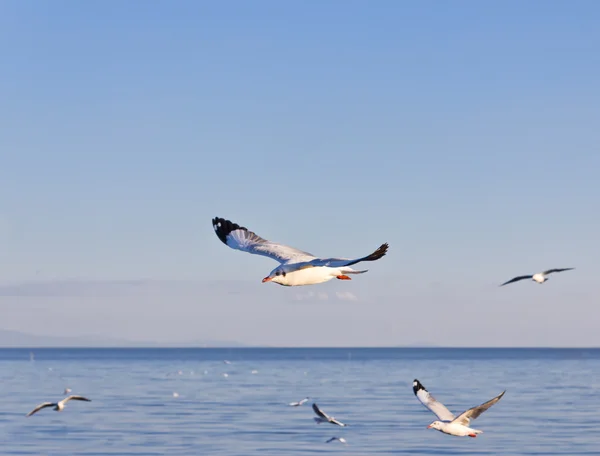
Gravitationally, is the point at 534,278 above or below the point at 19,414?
above

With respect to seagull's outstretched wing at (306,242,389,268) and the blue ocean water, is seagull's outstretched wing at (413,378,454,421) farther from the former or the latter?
the blue ocean water

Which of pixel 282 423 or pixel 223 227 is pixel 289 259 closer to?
pixel 223 227

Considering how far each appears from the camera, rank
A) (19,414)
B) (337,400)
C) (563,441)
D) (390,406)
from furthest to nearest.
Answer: (337,400)
(390,406)
(19,414)
(563,441)

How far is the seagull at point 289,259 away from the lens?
16.9 meters

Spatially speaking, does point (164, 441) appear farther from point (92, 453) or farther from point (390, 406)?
point (390, 406)

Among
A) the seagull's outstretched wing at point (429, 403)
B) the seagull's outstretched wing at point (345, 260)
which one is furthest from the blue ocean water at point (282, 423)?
the seagull's outstretched wing at point (345, 260)

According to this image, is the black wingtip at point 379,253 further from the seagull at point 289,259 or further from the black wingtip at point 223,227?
the black wingtip at point 223,227

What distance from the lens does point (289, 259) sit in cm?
1994

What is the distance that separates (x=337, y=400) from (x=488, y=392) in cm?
1166

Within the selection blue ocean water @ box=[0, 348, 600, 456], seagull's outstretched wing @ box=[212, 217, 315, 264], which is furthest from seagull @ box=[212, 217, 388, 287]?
blue ocean water @ box=[0, 348, 600, 456]

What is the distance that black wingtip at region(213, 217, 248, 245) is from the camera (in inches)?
886

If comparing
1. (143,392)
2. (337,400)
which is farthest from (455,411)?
(143,392)

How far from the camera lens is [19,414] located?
45.2 meters

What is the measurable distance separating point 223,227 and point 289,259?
3.04 m
